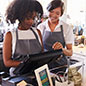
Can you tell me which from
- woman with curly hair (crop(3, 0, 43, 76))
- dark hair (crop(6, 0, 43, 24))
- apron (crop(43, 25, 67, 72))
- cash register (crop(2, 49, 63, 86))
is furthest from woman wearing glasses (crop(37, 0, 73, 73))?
cash register (crop(2, 49, 63, 86))

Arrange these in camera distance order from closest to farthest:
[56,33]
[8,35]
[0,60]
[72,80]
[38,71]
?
[38,71]
[72,80]
[8,35]
[56,33]
[0,60]

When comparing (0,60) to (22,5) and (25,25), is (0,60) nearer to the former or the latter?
(25,25)

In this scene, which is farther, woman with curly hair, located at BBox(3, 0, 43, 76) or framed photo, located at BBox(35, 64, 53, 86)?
woman with curly hair, located at BBox(3, 0, 43, 76)

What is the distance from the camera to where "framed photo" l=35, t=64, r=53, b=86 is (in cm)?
104

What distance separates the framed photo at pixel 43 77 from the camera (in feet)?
3.41

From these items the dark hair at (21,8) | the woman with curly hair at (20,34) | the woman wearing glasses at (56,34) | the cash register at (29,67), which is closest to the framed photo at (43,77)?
the cash register at (29,67)

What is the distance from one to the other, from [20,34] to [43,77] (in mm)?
469

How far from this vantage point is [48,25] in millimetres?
Answer: 1728

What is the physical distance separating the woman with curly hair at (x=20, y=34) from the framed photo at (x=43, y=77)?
278 millimetres

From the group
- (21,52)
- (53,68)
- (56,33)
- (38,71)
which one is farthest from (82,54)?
(38,71)

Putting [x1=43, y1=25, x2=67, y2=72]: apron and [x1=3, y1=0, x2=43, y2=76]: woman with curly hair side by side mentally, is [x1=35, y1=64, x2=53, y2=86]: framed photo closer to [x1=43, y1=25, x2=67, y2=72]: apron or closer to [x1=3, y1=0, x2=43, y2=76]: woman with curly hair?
[x1=3, y1=0, x2=43, y2=76]: woman with curly hair

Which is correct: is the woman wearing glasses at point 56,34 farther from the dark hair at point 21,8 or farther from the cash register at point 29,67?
the cash register at point 29,67

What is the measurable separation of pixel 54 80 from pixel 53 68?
21cm

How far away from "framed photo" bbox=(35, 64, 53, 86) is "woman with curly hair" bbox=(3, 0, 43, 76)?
0.91 feet
